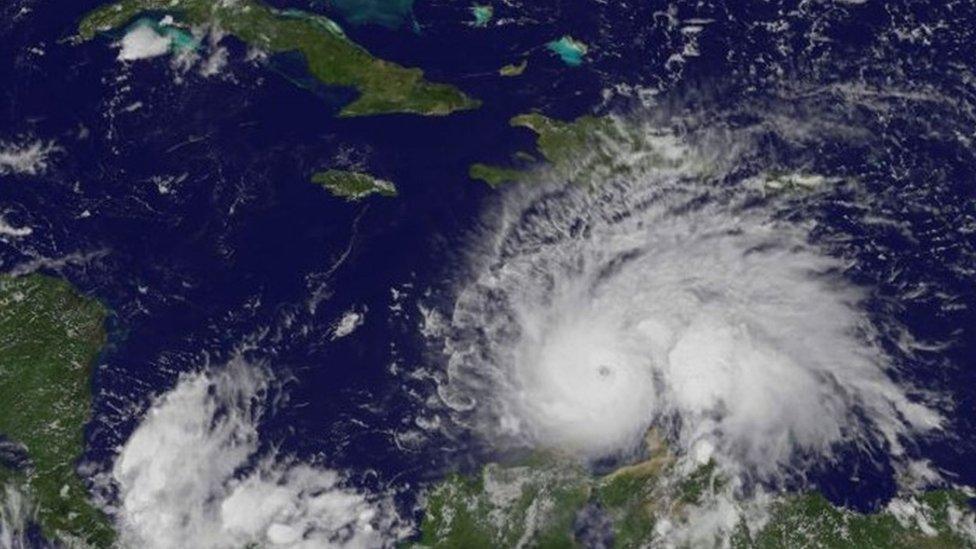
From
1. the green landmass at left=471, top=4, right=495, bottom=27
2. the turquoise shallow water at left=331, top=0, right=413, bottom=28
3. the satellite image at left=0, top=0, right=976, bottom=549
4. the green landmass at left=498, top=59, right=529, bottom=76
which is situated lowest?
the satellite image at left=0, top=0, right=976, bottom=549

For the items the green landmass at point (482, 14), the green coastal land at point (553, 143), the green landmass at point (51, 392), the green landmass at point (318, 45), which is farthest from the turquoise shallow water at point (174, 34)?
the green coastal land at point (553, 143)

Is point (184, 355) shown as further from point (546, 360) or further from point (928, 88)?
point (928, 88)

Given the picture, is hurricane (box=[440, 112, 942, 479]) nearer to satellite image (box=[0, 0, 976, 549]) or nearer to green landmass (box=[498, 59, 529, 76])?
satellite image (box=[0, 0, 976, 549])

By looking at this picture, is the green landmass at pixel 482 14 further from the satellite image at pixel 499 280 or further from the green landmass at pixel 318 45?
the green landmass at pixel 318 45

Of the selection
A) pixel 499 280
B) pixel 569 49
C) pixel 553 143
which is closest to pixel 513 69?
pixel 569 49

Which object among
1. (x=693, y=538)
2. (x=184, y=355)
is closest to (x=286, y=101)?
(x=184, y=355)

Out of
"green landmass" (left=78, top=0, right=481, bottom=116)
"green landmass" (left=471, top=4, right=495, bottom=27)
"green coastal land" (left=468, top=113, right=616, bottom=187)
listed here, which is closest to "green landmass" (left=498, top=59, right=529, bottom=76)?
"green landmass" (left=78, top=0, right=481, bottom=116)
